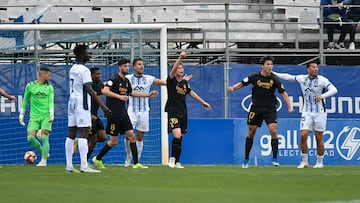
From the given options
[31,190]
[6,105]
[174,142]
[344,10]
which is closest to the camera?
[31,190]

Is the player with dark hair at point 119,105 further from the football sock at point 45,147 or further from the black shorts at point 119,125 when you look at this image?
the football sock at point 45,147

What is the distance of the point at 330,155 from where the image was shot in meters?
23.5

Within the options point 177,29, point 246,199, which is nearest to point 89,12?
point 177,29

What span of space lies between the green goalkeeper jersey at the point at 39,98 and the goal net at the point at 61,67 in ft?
5.98

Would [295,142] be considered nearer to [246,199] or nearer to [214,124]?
[214,124]

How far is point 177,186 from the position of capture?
12906 millimetres

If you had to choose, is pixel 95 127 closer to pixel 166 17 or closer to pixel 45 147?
pixel 45 147

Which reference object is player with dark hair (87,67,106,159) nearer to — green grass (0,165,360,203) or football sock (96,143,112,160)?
football sock (96,143,112,160)

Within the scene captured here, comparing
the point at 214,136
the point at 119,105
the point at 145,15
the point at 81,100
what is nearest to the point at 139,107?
the point at 119,105

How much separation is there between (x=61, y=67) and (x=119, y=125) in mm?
5125

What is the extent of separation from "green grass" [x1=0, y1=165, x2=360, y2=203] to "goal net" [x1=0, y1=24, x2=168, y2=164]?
225 inches

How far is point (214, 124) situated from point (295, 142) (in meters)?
1.98

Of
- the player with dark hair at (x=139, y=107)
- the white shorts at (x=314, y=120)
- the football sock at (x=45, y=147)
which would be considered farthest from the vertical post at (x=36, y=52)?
the white shorts at (x=314, y=120)

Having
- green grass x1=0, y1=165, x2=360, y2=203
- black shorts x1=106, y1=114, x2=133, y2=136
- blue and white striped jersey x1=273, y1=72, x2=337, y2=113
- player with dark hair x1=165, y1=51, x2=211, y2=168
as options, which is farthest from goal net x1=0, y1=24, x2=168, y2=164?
green grass x1=0, y1=165, x2=360, y2=203
